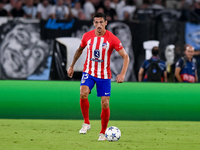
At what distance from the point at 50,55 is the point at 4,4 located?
259cm

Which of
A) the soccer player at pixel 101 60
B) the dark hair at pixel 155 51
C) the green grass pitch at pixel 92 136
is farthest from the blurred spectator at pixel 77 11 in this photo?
the soccer player at pixel 101 60

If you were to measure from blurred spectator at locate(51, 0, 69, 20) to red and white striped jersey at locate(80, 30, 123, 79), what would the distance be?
5.46 meters

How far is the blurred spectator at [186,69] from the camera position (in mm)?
9352

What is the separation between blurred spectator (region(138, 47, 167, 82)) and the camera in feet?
30.2

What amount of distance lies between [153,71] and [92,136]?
154 inches

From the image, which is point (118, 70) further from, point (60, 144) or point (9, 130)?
point (60, 144)

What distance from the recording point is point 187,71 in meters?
9.36

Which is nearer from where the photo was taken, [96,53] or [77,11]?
[96,53]

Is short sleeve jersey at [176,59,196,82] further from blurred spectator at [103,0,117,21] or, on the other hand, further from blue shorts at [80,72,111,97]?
blue shorts at [80,72,111,97]

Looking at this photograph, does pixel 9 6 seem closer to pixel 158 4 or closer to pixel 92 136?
pixel 158 4

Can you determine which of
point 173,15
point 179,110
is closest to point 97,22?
point 179,110

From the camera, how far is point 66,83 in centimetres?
838

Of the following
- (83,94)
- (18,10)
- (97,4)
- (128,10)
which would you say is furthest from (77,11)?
(83,94)

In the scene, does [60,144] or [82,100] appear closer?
[60,144]
